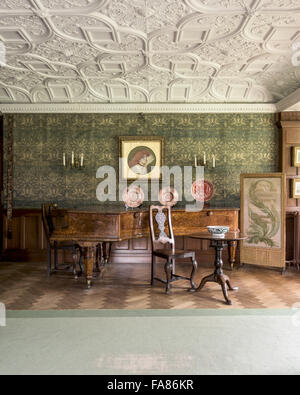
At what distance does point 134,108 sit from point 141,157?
42.9 inches

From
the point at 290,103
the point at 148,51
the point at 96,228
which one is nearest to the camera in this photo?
the point at 96,228

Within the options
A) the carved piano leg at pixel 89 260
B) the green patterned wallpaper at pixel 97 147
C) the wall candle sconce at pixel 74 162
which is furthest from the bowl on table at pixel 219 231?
the wall candle sconce at pixel 74 162

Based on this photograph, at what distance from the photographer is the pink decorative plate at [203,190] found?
7.30m

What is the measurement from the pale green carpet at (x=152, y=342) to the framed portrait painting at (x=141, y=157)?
386 centimetres

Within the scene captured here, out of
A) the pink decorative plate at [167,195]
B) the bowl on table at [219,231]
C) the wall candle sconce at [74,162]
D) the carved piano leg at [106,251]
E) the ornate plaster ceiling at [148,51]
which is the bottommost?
the carved piano leg at [106,251]

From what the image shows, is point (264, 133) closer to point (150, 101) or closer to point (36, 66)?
point (150, 101)

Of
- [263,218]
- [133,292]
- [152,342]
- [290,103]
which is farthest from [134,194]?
[152,342]

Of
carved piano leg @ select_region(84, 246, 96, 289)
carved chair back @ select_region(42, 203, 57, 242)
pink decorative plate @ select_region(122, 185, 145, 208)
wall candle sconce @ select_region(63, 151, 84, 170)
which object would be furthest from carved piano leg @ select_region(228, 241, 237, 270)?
wall candle sconce @ select_region(63, 151, 84, 170)

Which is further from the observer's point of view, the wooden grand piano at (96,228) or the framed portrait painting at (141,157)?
the framed portrait painting at (141,157)

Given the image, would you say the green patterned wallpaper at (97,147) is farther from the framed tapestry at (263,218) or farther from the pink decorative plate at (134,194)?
the framed tapestry at (263,218)

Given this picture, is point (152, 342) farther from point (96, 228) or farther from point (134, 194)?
point (134, 194)

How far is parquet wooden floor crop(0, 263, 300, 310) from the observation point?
13.8 feet

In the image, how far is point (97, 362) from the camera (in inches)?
104

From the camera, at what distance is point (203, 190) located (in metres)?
7.32
